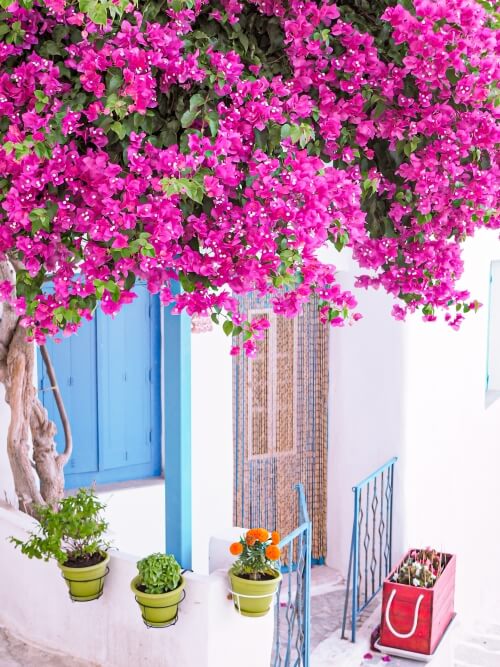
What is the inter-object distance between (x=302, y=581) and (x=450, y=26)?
3.35 m

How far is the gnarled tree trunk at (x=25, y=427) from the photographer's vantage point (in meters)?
5.52

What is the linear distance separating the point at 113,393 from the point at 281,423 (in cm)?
144

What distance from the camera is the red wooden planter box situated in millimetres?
5812

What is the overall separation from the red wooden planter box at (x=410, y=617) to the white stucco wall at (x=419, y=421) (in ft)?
2.77

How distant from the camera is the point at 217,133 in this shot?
212cm

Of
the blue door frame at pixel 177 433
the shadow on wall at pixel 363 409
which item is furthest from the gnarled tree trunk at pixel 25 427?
the shadow on wall at pixel 363 409

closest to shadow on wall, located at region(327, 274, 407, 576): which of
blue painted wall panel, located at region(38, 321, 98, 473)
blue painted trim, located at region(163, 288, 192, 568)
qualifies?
blue painted wall panel, located at region(38, 321, 98, 473)

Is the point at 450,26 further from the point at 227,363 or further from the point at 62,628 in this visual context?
the point at 227,363

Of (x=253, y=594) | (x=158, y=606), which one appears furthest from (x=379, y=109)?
(x=158, y=606)

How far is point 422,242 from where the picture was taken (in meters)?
2.84

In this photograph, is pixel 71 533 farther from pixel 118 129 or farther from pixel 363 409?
pixel 363 409

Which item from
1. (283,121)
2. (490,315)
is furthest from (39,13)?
(490,315)

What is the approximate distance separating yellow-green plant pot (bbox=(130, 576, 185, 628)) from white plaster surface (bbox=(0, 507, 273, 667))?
115 mm

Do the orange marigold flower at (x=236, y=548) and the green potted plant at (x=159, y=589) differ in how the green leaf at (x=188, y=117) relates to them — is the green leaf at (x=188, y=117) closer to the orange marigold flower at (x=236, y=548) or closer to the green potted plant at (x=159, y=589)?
the orange marigold flower at (x=236, y=548)
